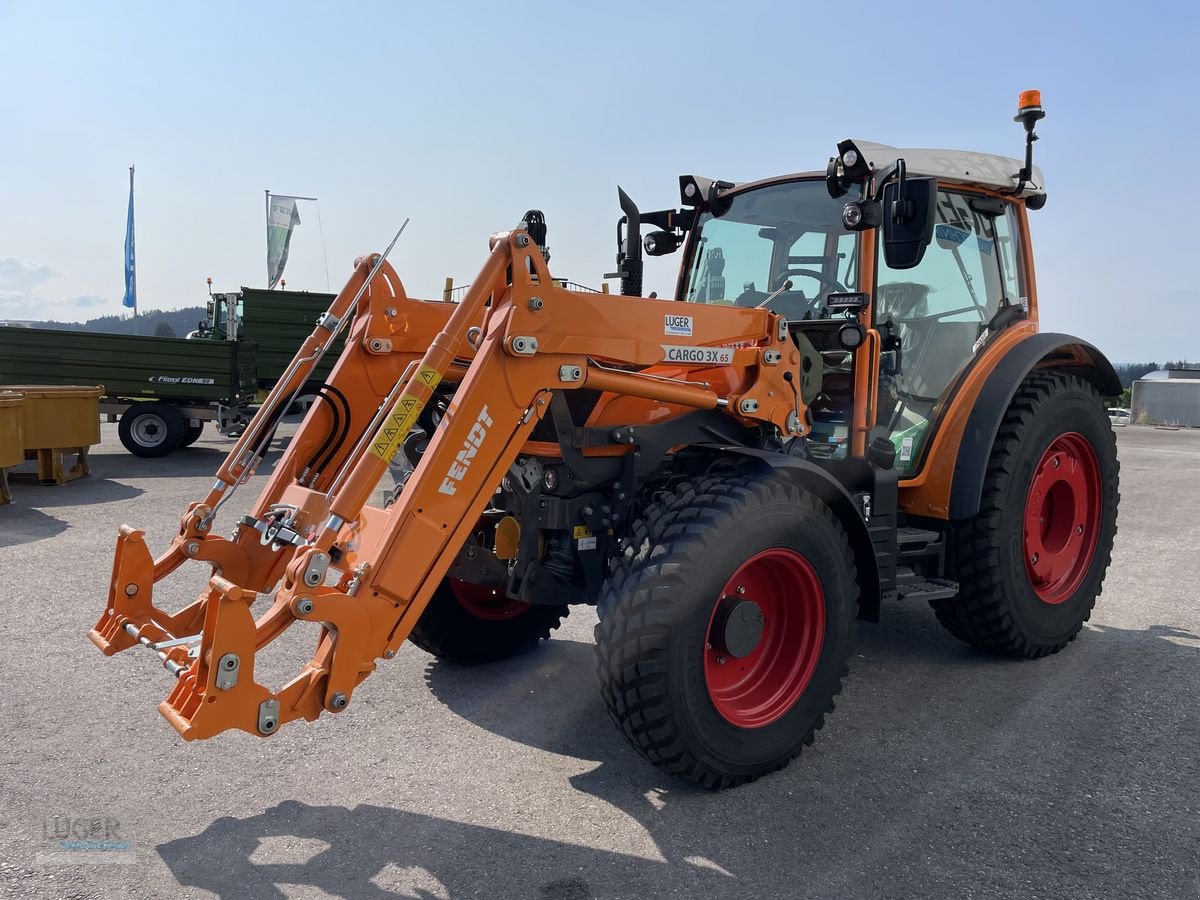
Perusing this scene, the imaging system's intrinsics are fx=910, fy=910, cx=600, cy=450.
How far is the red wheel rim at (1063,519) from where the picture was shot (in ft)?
16.3

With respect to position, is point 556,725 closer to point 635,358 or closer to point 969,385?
point 635,358

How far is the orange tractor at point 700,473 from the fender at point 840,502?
0.01 meters

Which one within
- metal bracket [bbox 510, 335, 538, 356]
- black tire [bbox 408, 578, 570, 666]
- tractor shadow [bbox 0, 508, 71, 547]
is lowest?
tractor shadow [bbox 0, 508, 71, 547]

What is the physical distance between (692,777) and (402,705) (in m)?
1.51

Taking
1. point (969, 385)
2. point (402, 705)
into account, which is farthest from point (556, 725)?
point (969, 385)

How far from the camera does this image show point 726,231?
4.94m

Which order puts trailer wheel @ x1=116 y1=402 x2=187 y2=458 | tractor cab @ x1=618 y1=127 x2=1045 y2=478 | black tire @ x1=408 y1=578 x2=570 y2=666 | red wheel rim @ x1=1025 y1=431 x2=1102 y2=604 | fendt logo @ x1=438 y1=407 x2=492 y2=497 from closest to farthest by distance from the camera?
fendt logo @ x1=438 y1=407 x2=492 y2=497 → tractor cab @ x1=618 y1=127 x2=1045 y2=478 → black tire @ x1=408 y1=578 x2=570 y2=666 → red wheel rim @ x1=1025 y1=431 x2=1102 y2=604 → trailer wheel @ x1=116 y1=402 x2=187 y2=458

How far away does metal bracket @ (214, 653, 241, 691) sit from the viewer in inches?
105

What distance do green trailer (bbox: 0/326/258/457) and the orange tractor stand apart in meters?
10.8

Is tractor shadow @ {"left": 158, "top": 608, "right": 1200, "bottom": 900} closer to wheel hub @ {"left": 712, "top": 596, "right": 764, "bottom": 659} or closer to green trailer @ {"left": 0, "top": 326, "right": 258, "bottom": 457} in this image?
wheel hub @ {"left": 712, "top": 596, "right": 764, "bottom": 659}

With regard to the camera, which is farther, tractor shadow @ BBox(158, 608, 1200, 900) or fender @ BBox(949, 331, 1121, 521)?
fender @ BBox(949, 331, 1121, 521)

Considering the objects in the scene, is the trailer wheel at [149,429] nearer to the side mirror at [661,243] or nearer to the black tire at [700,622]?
the side mirror at [661,243]

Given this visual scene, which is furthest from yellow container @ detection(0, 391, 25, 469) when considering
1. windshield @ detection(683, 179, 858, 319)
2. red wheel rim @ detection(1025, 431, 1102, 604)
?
red wheel rim @ detection(1025, 431, 1102, 604)

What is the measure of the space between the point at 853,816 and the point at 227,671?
2.15 m
